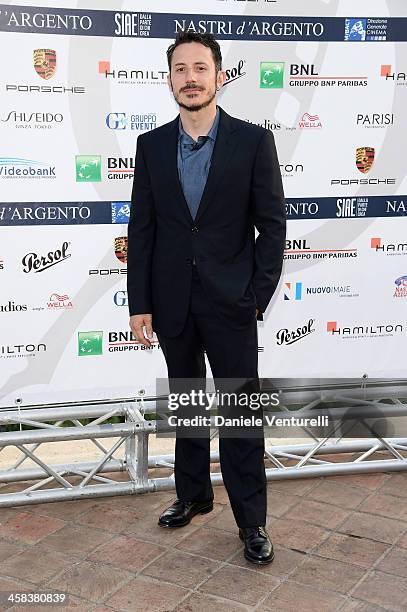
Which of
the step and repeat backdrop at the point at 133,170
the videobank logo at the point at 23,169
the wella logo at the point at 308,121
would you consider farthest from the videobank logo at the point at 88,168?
the wella logo at the point at 308,121

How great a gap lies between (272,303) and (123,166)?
105 cm

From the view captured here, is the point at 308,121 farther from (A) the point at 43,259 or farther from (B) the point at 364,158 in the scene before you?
(A) the point at 43,259

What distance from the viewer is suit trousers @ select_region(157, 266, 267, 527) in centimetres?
324

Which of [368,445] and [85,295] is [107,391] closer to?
[85,295]

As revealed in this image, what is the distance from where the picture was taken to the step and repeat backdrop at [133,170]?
12.4 ft

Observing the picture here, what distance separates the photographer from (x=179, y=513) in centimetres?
361

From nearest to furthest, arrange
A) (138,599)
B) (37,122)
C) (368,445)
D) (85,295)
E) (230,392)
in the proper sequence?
(138,599) → (230,392) → (37,122) → (85,295) → (368,445)

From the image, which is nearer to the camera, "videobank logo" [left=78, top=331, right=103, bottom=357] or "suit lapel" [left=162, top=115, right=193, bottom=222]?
"suit lapel" [left=162, top=115, right=193, bottom=222]

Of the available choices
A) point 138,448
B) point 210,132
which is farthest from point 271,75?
point 138,448

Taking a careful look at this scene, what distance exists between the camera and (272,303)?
4246 millimetres

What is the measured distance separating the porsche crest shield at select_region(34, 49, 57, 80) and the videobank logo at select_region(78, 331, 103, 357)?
125 cm

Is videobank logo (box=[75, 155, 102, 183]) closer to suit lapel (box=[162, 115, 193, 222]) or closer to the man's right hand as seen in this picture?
suit lapel (box=[162, 115, 193, 222])

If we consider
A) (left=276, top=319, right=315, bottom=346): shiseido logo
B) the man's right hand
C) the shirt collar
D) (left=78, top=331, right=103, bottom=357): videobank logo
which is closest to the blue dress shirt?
the shirt collar

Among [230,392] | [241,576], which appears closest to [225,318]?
[230,392]
